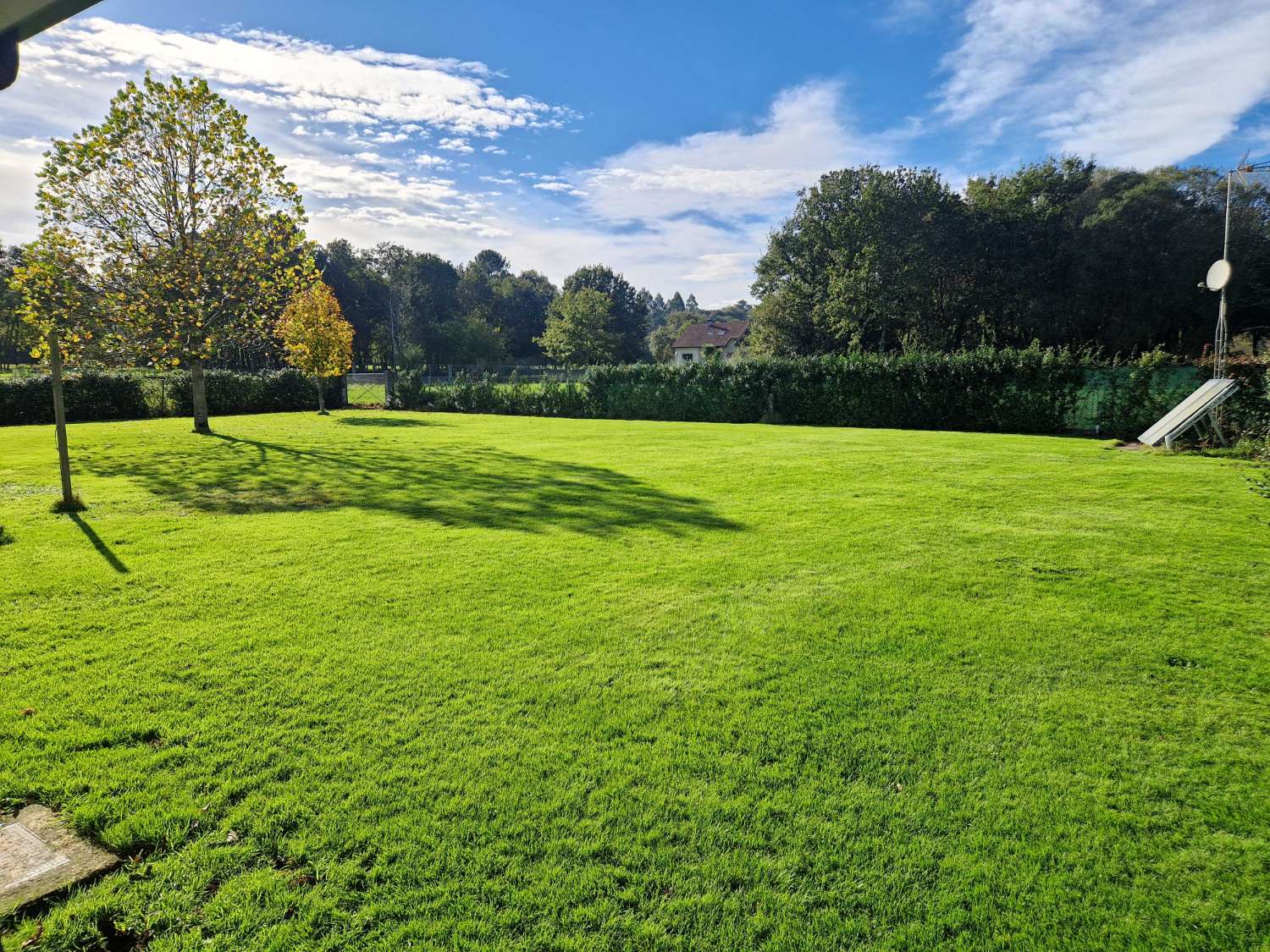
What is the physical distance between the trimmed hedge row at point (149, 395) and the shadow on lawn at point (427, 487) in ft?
46.8

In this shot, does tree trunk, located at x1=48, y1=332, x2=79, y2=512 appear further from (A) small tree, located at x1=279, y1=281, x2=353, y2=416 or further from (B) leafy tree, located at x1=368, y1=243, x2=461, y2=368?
(B) leafy tree, located at x1=368, y1=243, x2=461, y2=368

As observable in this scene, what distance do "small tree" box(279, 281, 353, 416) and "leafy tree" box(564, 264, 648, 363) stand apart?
41427 millimetres

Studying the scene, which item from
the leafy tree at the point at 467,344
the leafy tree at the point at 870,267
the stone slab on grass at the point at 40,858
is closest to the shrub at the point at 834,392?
the leafy tree at the point at 870,267

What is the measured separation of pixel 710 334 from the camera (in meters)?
77.8

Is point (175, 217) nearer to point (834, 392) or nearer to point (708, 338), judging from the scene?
point (834, 392)

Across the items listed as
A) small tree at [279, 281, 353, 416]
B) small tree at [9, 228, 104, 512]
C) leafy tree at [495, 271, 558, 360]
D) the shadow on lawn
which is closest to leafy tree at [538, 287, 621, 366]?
leafy tree at [495, 271, 558, 360]

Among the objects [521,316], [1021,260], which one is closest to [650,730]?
[1021,260]

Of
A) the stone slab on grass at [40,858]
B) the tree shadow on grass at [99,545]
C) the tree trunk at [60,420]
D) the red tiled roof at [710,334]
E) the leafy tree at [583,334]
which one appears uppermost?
the red tiled roof at [710,334]

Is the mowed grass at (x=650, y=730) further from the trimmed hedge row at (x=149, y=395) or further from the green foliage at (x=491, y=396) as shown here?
the green foliage at (x=491, y=396)

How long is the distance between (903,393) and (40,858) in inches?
900

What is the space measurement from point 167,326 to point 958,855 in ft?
63.9

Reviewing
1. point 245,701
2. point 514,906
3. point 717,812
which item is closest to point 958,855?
point 717,812

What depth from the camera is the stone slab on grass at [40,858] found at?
87.5 inches

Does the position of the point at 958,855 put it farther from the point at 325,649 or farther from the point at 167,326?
the point at 167,326
